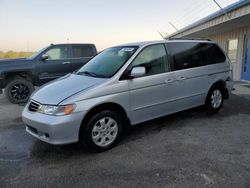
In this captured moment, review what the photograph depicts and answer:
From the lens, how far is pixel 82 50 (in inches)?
357

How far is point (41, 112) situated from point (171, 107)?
2.44m

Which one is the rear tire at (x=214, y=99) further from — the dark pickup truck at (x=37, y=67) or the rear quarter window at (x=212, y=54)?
the dark pickup truck at (x=37, y=67)

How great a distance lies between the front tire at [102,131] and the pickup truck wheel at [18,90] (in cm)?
503

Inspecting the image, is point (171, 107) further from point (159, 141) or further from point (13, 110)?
point (13, 110)

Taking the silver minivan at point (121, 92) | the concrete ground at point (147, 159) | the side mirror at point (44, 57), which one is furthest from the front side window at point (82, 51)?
the concrete ground at point (147, 159)

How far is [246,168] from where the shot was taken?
10.5 feet

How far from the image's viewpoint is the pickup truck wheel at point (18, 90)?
7.77 meters

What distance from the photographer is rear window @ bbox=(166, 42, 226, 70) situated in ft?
15.7

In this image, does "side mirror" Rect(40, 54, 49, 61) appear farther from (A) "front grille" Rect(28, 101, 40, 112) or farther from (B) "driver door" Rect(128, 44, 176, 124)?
(B) "driver door" Rect(128, 44, 176, 124)

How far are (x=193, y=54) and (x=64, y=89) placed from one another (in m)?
2.89

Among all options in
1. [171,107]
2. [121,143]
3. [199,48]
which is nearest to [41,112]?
[121,143]

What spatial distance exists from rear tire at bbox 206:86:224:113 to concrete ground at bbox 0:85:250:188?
1.81 ft

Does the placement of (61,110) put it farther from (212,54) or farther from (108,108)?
(212,54)

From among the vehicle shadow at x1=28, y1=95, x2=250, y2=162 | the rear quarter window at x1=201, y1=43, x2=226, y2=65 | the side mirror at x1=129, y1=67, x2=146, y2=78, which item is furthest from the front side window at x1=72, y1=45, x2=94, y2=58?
the side mirror at x1=129, y1=67, x2=146, y2=78
